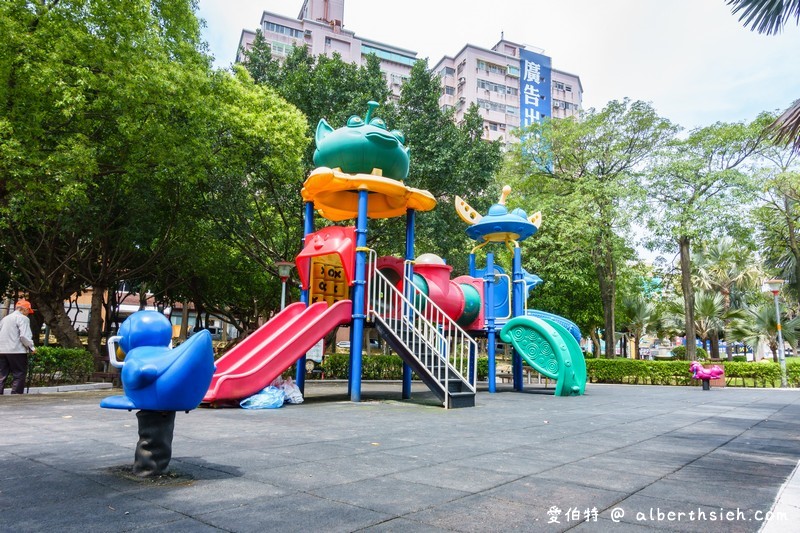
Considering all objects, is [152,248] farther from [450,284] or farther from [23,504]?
[23,504]

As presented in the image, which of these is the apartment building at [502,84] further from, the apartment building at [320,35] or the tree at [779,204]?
the tree at [779,204]

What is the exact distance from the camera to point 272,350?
9.69m

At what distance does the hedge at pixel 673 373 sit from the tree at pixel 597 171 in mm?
2372

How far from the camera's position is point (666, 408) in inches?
426

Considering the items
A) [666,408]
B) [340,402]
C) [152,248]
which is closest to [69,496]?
[340,402]

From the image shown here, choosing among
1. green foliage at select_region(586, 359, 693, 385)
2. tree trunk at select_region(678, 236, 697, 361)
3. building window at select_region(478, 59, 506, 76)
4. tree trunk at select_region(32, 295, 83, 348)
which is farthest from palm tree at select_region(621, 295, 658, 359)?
tree trunk at select_region(32, 295, 83, 348)

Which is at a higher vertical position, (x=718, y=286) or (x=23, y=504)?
(x=718, y=286)

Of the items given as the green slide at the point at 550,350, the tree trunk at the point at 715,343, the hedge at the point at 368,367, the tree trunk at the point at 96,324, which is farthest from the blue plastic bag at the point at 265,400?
the tree trunk at the point at 715,343

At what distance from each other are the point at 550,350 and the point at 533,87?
54.4 meters

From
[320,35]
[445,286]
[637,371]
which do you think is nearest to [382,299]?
[445,286]

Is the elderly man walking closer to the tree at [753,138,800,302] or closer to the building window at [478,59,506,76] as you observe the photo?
the tree at [753,138,800,302]

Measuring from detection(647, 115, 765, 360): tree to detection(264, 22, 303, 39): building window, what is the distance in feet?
140

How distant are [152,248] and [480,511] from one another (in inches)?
754

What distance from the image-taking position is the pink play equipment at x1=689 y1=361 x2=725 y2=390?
1853 centimetres
